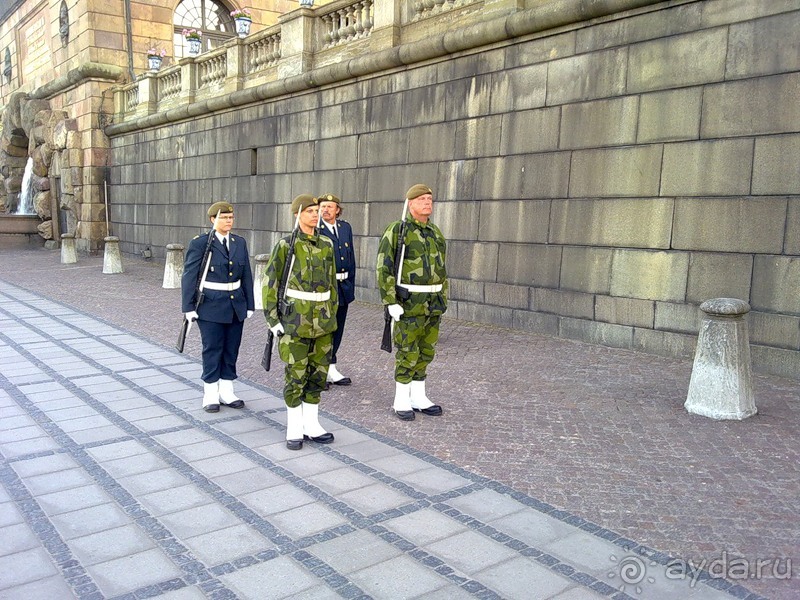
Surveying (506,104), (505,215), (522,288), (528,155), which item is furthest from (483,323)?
(506,104)

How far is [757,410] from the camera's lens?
5.71m

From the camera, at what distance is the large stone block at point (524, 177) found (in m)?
8.93

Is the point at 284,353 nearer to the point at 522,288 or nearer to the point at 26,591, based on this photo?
the point at 26,591

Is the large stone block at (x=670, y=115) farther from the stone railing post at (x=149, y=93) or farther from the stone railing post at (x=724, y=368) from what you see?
the stone railing post at (x=149, y=93)

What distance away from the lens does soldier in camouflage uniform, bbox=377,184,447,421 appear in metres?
5.52

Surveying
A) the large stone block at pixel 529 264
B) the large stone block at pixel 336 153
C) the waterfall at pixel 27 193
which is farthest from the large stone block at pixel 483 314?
the waterfall at pixel 27 193

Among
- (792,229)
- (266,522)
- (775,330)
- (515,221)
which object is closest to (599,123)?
(515,221)

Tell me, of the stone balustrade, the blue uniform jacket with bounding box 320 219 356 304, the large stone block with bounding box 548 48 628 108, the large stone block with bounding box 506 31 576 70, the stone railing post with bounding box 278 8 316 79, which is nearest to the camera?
the blue uniform jacket with bounding box 320 219 356 304

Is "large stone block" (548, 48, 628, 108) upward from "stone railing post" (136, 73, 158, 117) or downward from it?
downward

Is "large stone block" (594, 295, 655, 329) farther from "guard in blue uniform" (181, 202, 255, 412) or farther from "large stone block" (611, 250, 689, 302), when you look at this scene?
"guard in blue uniform" (181, 202, 255, 412)

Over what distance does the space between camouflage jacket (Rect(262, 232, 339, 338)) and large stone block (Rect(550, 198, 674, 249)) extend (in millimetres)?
4588

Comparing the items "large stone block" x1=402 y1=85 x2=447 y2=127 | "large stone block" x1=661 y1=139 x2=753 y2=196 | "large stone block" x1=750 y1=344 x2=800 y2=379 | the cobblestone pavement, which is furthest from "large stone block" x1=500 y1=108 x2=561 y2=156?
"large stone block" x1=750 y1=344 x2=800 y2=379

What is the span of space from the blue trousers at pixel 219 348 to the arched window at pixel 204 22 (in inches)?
816

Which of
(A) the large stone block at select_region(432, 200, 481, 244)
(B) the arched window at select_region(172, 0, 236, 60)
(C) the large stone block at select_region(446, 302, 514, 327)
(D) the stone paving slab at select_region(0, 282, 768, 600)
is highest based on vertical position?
(B) the arched window at select_region(172, 0, 236, 60)
